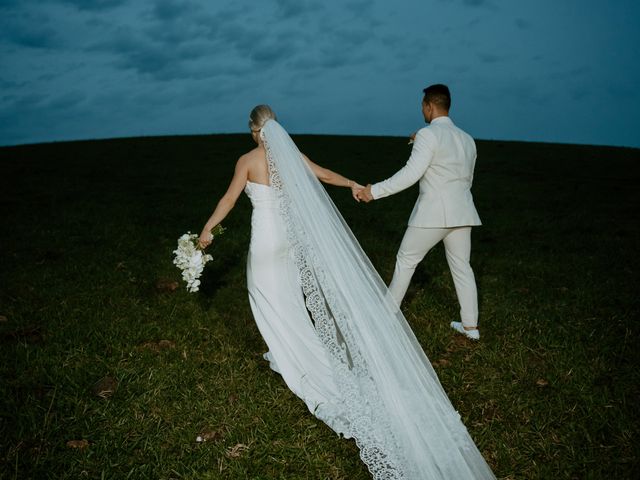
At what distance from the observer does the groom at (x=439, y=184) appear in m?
5.52

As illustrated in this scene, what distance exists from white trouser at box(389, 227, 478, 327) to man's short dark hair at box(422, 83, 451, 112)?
1.40m

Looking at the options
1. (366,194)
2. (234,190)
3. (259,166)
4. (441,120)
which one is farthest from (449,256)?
(234,190)

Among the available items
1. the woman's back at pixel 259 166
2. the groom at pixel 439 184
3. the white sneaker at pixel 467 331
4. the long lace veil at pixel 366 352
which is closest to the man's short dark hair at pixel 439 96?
the groom at pixel 439 184

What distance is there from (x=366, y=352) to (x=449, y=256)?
2.32 meters

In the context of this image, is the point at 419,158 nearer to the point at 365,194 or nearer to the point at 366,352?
the point at 365,194

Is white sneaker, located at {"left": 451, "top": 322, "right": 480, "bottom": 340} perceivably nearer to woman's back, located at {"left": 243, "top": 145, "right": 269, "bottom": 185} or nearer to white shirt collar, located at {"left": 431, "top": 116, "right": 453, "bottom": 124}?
white shirt collar, located at {"left": 431, "top": 116, "right": 453, "bottom": 124}

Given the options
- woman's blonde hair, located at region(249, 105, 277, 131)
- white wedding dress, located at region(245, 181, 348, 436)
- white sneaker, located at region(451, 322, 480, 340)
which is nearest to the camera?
white wedding dress, located at region(245, 181, 348, 436)

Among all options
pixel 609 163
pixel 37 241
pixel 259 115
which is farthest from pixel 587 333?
pixel 609 163

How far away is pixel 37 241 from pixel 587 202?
16.4 m

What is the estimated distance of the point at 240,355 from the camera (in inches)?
237

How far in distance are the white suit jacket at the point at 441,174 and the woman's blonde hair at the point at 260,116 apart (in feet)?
4.87

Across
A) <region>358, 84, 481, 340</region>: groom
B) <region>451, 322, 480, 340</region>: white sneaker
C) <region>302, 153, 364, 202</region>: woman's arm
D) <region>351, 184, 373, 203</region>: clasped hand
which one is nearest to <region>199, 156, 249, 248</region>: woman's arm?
<region>302, 153, 364, 202</region>: woman's arm

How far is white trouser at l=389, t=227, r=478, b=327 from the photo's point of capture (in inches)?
229

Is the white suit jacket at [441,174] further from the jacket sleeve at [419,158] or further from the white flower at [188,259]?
the white flower at [188,259]
